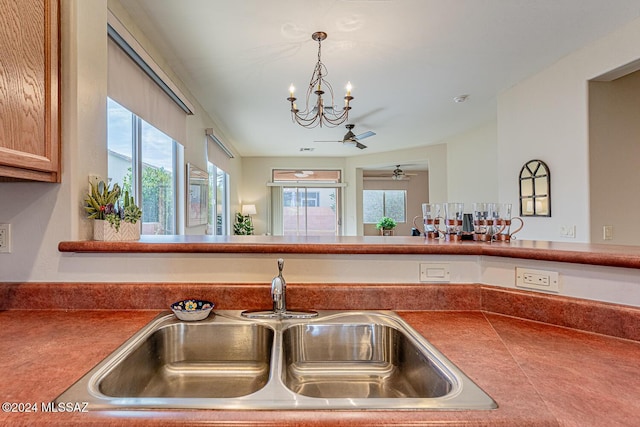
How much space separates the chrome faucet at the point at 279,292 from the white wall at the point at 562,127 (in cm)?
276

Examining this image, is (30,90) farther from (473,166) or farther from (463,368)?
(473,166)

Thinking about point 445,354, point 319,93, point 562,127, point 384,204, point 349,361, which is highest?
point 319,93


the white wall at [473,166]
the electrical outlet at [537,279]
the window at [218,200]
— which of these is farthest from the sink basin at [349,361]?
the window at [218,200]

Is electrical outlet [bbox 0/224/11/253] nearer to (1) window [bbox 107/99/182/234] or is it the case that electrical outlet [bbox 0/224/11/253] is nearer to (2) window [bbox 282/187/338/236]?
(1) window [bbox 107/99/182/234]

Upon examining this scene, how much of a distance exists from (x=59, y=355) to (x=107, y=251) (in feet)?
1.46

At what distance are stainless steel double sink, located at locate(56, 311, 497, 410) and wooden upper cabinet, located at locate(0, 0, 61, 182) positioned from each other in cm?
62

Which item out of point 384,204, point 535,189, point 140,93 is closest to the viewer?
point 140,93

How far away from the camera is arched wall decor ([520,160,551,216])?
2.98 metres

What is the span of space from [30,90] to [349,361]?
4.32ft

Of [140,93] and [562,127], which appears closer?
[140,93]

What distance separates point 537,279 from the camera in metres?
1.05

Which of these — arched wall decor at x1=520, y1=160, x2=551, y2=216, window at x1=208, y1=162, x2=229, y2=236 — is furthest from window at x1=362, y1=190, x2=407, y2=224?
arched wall decor at x1=520, y1=160, x2=551, y2=216

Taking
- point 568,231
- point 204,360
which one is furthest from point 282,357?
point 568,231

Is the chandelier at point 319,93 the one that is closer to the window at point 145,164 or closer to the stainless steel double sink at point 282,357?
the window at point 145,164
